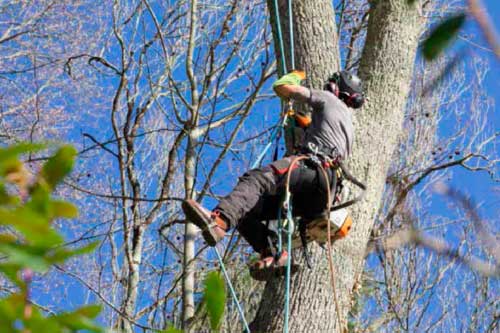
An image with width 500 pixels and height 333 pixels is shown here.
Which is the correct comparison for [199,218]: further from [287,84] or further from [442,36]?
[442,36]

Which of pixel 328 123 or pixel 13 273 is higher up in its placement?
pixel 328 123

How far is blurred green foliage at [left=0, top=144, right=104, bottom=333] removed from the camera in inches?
34.1

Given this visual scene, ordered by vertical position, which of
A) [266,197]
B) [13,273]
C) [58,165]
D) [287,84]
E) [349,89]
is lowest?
[13,273]

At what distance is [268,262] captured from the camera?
429 cm

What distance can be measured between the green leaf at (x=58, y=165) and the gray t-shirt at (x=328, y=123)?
362 cm

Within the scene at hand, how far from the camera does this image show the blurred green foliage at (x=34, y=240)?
867 millimetres

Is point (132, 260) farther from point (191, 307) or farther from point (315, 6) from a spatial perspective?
point (315, 6)

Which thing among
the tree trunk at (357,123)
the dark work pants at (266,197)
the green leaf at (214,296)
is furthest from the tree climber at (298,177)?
the green leaf at (214,296)

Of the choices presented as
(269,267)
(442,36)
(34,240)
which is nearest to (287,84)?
(269,267)

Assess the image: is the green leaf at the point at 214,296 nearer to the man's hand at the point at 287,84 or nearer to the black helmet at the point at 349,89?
the man's hand at the point at 287,84

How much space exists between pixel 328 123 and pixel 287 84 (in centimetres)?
27

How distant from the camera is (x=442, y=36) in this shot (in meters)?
0.94

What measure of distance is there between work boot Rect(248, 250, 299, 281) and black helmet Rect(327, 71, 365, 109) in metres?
0.90

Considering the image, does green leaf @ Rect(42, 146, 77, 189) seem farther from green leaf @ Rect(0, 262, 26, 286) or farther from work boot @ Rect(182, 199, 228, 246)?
work boot @ Rect(182, 199, 228, 246)
